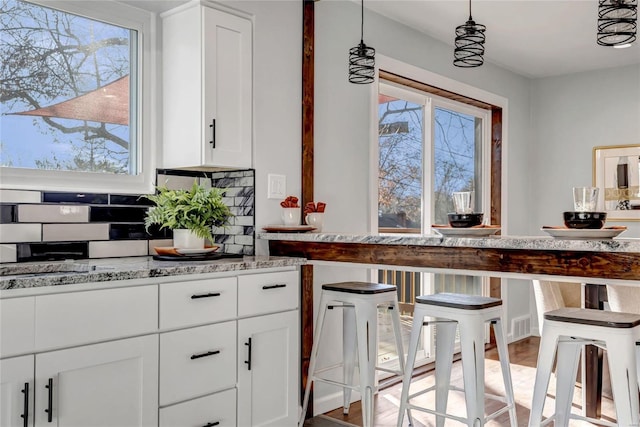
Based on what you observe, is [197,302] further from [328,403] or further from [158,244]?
[328,403]

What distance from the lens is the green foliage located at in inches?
102

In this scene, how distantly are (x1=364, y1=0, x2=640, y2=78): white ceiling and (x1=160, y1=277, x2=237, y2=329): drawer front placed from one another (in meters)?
2.17

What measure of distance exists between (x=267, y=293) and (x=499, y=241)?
1058 mm

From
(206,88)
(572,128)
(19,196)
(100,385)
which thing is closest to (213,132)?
(206,88)

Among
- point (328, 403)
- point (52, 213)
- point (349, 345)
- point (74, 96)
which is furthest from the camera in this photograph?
point (328, 403)

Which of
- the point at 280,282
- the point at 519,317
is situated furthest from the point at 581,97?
the point at 280,282

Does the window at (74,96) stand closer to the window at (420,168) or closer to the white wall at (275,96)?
the white wall at (275,96)

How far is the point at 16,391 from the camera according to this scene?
5.73 feet

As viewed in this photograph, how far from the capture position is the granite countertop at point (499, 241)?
1.89m

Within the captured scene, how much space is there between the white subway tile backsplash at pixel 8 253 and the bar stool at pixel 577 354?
2.11 m

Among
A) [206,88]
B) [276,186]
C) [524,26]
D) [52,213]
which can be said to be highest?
[524,26]

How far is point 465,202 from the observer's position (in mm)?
2352

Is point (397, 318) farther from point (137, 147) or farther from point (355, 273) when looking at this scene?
point (137, 147)

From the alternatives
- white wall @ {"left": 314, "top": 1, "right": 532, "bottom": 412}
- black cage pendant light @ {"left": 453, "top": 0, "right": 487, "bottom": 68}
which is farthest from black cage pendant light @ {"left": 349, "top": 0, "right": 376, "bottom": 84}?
black cage pendant light @ {"left": 453, "top": 0, "right": 487, "bottom": 68}
